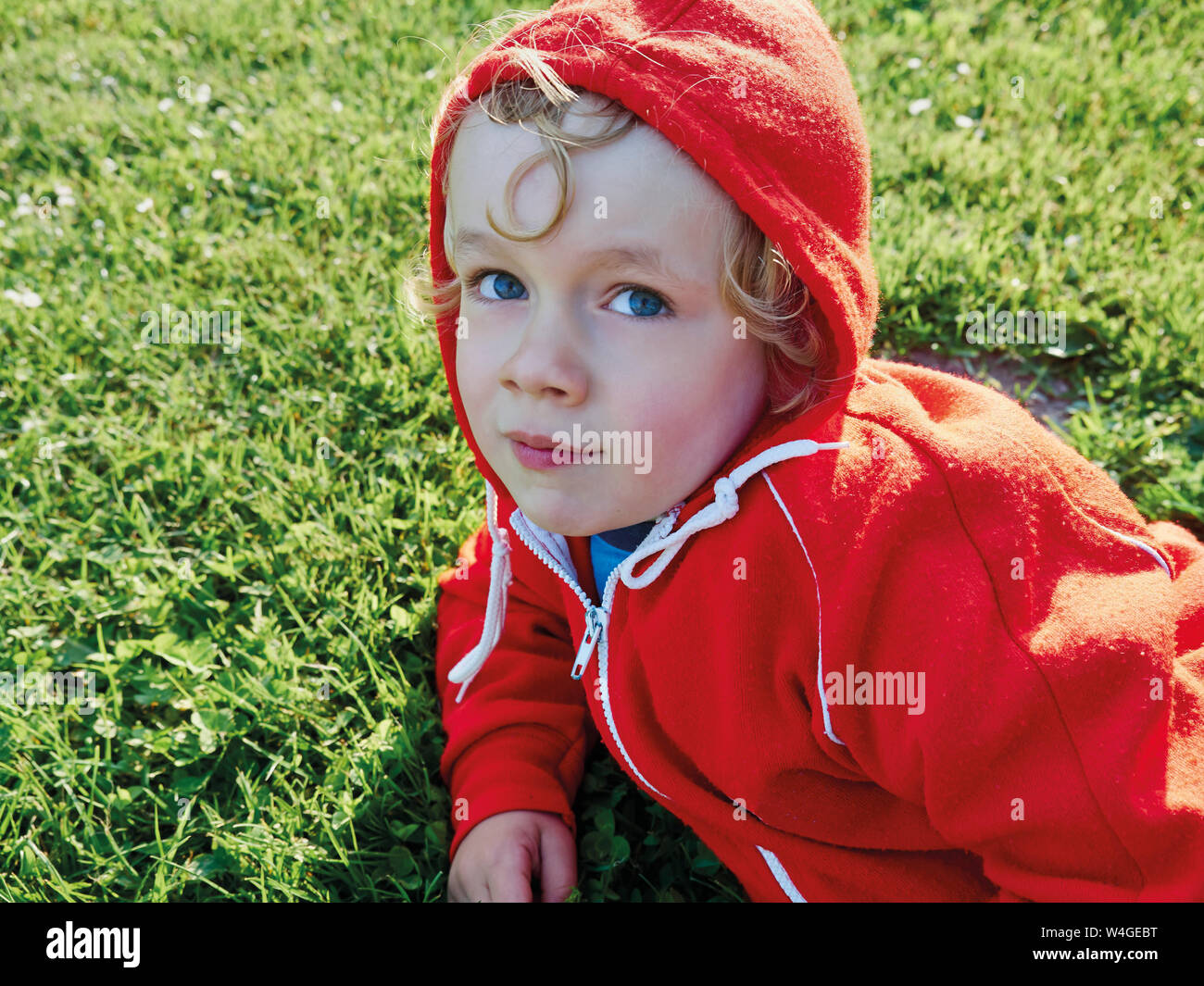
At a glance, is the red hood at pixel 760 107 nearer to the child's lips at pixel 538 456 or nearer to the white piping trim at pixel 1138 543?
the child's lips at pixel 538 456

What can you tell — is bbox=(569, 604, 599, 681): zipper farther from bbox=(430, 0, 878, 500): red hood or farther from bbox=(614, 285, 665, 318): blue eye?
bbox=(614, 285, 665, 318): blue eye

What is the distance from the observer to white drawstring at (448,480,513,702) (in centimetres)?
237

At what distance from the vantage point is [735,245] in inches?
65.8

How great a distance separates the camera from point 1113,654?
5.47 feet

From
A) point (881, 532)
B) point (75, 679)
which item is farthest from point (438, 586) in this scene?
point (881, 532)

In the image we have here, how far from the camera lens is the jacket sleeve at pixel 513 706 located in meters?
2.28

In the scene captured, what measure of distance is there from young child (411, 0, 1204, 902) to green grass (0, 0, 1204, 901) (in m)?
0.64

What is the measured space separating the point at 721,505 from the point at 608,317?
394 millimetres

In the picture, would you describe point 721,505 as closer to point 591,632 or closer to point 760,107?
point 591,632

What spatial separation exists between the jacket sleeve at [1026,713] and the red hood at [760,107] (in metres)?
0.32

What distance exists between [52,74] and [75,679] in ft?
12.3

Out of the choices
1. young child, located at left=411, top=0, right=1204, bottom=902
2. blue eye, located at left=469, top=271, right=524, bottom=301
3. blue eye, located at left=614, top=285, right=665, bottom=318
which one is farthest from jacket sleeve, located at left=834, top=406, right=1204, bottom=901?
blue eye, located at left=469, top=271, right=524, bottom=301
